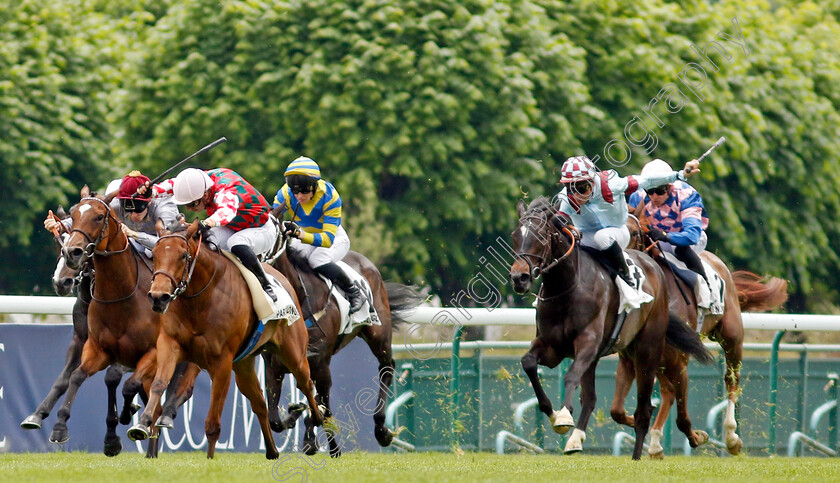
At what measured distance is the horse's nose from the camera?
7.56 meters

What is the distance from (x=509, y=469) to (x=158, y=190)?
3.32 metres

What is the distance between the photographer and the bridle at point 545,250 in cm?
802

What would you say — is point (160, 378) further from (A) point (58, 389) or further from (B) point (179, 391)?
(B) point (179, 391)

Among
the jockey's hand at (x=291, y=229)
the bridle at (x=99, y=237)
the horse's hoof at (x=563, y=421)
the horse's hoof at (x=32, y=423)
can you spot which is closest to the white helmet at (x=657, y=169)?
the horse's hoof at (x=563, y=421)

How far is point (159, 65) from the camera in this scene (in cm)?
1928

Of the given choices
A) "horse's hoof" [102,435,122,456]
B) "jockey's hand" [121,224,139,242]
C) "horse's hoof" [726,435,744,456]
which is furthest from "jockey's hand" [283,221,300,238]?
"horse's hoof" [726,435,744,456]

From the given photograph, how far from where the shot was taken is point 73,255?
7582mm

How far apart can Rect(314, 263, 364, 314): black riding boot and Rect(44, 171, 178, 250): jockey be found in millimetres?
1188

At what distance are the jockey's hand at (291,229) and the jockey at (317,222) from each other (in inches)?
4.7

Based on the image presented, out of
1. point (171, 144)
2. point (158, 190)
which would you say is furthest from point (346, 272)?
point (171, 144)

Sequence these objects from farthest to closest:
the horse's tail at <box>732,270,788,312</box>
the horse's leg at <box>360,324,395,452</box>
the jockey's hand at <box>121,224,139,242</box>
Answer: the horse's tail at <box>732,270,788,312</box>
the horse's leg at <box>360,324,395,452</box>
the jockey's hand at <box>121,224,139,242</box>

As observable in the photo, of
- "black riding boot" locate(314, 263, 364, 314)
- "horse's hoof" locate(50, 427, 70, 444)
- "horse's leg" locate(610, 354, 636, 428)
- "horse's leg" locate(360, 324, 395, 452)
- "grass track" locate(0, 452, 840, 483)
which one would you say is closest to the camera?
"grass track" locate(0, 452, 840, 483)

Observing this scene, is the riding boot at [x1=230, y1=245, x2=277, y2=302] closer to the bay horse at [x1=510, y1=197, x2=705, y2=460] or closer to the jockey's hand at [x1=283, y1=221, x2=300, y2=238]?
→ the jockey's hand at [x1=283, y1=221, x2=300, y2=238]

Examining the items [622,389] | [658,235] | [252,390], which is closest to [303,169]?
[252,390]
